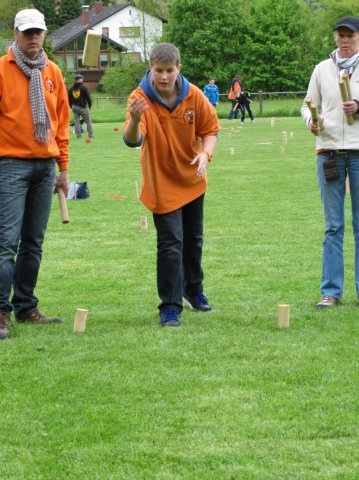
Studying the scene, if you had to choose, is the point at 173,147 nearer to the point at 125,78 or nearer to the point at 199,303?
the point at 199,303

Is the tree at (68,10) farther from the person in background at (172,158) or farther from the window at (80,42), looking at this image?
the person in background at (172,158)

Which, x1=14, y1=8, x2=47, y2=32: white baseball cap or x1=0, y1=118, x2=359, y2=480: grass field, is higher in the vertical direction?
x1=14, y1=8, x2=47, y2=32: white baseball cap

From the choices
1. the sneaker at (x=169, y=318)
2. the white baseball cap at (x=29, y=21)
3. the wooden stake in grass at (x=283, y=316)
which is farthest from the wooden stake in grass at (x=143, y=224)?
the white baseball cap at (x=29, y=21)

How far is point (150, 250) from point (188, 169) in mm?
3599

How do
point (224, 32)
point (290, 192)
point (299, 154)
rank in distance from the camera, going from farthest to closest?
point (224, 32), point (299, 154), point (290, 192)

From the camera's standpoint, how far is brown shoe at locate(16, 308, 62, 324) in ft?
23.2

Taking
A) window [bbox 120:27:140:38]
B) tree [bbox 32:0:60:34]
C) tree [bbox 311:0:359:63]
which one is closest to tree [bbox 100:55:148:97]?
window [bbox 120:27:140:38]

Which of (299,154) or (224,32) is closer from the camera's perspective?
(299,154)

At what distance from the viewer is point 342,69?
7.28m

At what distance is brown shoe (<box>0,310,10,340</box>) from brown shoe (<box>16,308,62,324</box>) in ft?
1.23

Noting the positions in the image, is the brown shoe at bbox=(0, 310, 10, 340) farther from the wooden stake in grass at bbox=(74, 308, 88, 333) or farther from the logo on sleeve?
the logo on sleeve

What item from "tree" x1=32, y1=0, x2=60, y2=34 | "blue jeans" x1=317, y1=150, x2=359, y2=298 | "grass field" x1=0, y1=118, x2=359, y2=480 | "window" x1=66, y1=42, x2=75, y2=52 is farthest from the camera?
"window" x1=66, y1=42, x2=75, y2=52

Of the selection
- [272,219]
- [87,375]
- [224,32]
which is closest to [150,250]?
[272,219]

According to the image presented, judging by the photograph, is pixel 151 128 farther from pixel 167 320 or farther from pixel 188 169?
pixel 167 320
